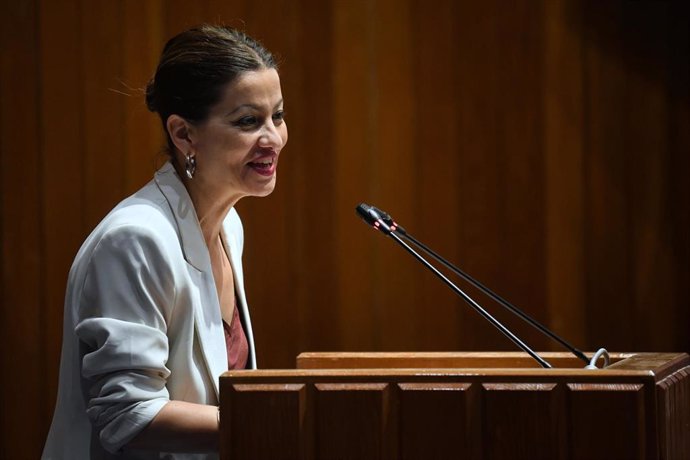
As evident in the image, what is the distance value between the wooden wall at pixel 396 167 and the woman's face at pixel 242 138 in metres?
1.02

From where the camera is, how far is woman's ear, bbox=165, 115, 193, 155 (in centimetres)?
164

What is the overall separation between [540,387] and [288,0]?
1656 mm

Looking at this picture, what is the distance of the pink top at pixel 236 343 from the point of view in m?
1.74

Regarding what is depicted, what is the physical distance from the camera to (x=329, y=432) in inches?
49.7

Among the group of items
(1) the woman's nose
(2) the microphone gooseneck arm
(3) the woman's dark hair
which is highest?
(3) the woman's dark hair

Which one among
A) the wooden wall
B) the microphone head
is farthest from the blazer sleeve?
the wooden wall

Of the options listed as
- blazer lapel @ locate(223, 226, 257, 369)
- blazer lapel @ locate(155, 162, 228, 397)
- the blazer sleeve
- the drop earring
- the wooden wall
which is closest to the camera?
the blazer sleeve

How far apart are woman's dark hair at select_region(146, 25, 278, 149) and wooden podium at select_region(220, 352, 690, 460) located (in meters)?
0.52

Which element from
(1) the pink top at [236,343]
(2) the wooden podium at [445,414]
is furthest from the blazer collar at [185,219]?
(2) the wooden podium at [445,414]

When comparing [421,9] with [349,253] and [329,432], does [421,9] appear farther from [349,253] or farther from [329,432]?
[329,432]

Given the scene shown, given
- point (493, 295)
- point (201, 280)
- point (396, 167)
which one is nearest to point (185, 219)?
point (201, 280)

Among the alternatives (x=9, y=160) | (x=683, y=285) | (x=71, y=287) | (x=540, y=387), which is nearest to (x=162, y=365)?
(x=71, y=287)

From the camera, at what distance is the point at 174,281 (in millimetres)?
1486

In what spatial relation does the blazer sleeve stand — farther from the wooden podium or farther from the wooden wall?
the wooden wall
